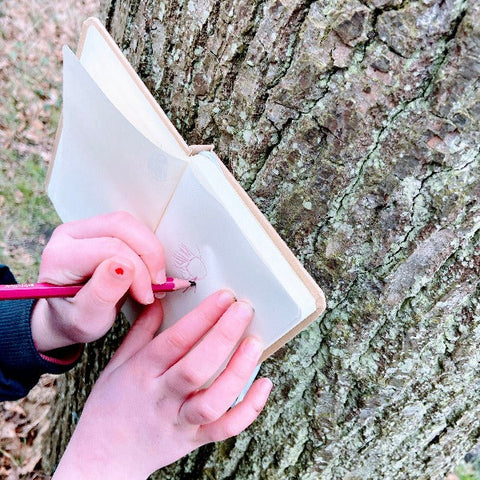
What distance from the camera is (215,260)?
79 cm

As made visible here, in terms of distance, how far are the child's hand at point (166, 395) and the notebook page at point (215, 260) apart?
0.03 meters

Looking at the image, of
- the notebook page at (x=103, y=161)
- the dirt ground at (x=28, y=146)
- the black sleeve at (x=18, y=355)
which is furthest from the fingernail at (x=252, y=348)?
the dirt ground at (x=28, y=146)

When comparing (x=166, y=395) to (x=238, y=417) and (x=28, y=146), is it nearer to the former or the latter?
(x=238, y=417)

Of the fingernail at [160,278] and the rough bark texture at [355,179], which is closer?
the rough bark texture at [355,179]

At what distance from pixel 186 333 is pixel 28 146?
233 cm

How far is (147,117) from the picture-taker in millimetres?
838

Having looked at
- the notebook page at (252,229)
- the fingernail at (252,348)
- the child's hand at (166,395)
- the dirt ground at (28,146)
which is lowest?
the dirt ground at (28,146)

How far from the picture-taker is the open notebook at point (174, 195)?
0.74 meters

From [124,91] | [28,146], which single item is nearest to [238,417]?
[124,91]

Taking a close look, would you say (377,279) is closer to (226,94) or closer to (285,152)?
(285,152)

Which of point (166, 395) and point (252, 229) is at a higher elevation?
point (252, 229)

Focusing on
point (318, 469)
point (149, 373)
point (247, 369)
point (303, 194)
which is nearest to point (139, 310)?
point (149, 373)

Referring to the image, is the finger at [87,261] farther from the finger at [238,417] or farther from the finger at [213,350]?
the finger at [238,417]

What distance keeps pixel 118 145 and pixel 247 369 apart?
42 centimetres
